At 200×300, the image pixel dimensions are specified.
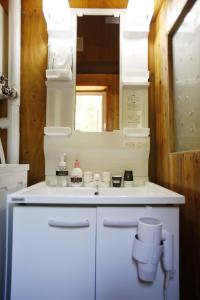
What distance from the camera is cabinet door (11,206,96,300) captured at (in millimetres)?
854

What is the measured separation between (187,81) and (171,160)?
Result: 15.8 inches

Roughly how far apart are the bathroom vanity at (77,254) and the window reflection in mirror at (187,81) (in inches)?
13.9

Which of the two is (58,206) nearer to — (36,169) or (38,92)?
(36,169)

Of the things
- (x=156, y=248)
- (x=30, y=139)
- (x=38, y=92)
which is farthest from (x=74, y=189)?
(x=38, y=92)

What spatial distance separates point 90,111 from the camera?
1.37m

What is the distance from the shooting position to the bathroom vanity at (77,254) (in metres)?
0.85

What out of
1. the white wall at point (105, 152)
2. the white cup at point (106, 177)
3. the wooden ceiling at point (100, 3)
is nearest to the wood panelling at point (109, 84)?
the white wall at point (105, 152)

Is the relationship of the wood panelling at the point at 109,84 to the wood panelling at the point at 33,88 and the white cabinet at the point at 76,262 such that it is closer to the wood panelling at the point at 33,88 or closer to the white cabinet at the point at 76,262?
the wood panelling at the point at 33,88

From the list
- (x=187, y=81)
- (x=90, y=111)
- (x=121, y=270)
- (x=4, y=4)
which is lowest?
(x=121, y=270)

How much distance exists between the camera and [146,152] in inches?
54.1

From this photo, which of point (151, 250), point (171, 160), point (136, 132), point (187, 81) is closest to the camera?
point (151, 250)

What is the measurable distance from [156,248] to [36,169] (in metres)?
0.89

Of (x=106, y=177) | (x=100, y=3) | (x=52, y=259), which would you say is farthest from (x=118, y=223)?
(x=100, y=3)

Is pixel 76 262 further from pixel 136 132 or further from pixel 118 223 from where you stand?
pixel 136 132
